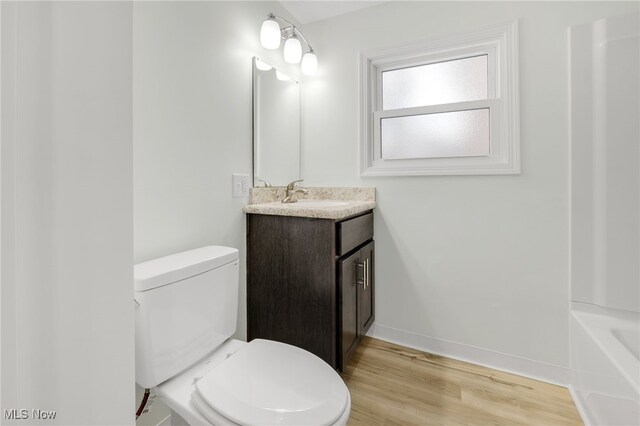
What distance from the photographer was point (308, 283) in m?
1.47

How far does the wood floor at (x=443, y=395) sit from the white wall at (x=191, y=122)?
741mm

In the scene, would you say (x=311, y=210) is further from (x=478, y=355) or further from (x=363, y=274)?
(x=478, y=355)

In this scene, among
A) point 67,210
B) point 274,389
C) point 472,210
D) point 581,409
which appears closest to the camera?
point 67,210

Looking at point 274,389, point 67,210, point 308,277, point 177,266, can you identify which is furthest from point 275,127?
point 67,210

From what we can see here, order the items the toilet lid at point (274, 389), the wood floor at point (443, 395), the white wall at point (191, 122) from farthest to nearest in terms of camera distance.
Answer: the wood floor at point (443, 395) < the white wall at point (191, 122) < the toilet lid at point (274, 389)

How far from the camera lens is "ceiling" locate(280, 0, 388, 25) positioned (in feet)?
6.27

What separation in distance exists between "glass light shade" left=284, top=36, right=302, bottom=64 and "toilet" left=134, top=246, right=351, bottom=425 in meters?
1.32

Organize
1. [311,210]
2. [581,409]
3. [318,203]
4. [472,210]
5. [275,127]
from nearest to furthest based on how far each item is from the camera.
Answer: [581,409] → [311,210] → [472,210] → [275,127] → [318,203]

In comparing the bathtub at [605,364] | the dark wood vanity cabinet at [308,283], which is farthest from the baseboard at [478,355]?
the dark wood vanity cabinet at [308,283]

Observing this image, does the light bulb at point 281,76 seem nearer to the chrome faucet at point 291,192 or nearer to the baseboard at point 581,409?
the chrome faucet at point 291,192

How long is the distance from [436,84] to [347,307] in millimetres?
1489

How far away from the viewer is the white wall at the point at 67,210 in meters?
0.31

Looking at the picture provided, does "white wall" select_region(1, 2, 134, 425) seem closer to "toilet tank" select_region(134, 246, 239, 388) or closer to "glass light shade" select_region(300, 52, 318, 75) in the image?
"toilet tank" select_region(134, 246, 239, 388)

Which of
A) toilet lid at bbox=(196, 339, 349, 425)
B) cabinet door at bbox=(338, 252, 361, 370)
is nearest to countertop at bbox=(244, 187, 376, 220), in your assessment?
cabinet door at bbox=(338, 252, 361, 370)
